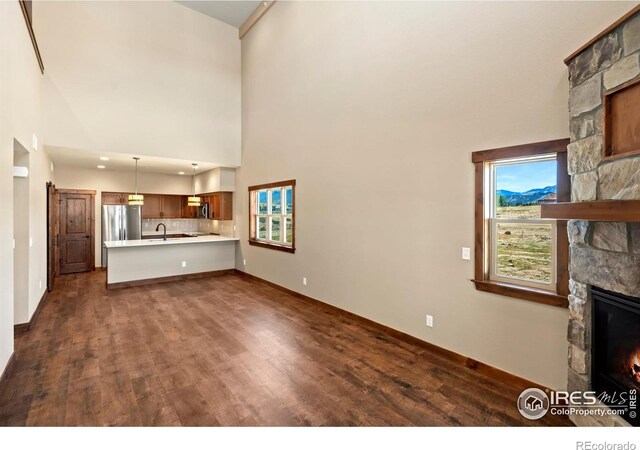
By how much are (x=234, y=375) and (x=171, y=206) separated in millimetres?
7780

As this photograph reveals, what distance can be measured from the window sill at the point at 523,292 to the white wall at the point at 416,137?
0.21ft

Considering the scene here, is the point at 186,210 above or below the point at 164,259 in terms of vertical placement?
above

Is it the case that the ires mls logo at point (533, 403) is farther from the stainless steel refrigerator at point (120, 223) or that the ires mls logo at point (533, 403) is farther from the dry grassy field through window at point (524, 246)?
the stainless steel refrigerator at point (120, 223)

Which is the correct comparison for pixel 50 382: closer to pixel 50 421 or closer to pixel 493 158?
pixel 50 421

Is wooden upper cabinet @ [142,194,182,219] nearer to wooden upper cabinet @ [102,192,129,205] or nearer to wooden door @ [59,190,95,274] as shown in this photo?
wooden upper cabinet @ [102,192,129,205]

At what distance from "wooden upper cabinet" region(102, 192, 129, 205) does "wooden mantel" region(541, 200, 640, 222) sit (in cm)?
939

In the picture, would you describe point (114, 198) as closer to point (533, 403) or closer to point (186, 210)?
point (186, 210)

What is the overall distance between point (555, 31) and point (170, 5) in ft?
23.3

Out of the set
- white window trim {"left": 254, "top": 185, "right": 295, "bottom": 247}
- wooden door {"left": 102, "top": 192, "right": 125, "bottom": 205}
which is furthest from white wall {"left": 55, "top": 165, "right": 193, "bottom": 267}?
white window trim {"left": 254, "top": 185, "right": 295, "bottom": 247}

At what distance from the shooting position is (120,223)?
8047mm

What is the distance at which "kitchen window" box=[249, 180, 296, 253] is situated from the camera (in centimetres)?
576

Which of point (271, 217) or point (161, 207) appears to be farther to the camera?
point (161, 207)
